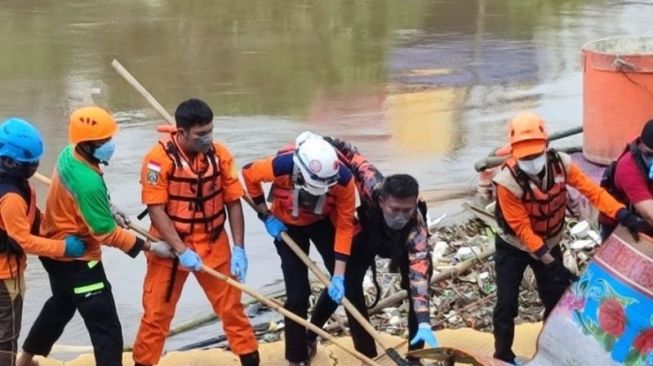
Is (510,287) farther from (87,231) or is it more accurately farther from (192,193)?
(87,231)

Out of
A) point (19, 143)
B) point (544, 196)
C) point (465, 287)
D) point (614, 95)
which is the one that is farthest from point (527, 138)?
point (614, 95)

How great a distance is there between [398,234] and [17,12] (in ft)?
51.2

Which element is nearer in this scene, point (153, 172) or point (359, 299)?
point (153, 172)

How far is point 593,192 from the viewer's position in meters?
5.87

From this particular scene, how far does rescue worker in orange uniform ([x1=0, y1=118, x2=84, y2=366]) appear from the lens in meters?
5.30

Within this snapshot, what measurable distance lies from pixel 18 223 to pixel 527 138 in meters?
2.53

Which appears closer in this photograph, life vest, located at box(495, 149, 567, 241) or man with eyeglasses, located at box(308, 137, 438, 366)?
man with eyeglasses, located at box(308, 137, 438, 366)

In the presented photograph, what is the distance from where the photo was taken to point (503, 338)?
6102 mm

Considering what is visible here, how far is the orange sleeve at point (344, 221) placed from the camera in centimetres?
584

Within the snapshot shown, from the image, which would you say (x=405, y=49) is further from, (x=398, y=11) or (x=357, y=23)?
(x=398, y=11)

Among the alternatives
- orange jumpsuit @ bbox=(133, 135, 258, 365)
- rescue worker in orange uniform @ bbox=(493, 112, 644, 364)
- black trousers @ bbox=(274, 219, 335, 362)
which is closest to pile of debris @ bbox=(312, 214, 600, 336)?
black trousers @ bbox=(274, 219, 335, 362)

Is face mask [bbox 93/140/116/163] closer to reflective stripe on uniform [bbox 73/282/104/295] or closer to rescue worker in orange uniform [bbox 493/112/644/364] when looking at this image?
reflective stripe on uniform [bbox 73/282/104/295]

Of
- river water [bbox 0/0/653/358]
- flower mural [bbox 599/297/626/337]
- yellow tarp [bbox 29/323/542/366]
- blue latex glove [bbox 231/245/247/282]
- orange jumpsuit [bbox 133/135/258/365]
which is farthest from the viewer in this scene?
river water [bbox 0/0/653/358]

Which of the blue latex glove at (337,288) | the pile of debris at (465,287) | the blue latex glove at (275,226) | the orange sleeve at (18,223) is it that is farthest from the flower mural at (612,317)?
the orange sleeve at (18,223)
